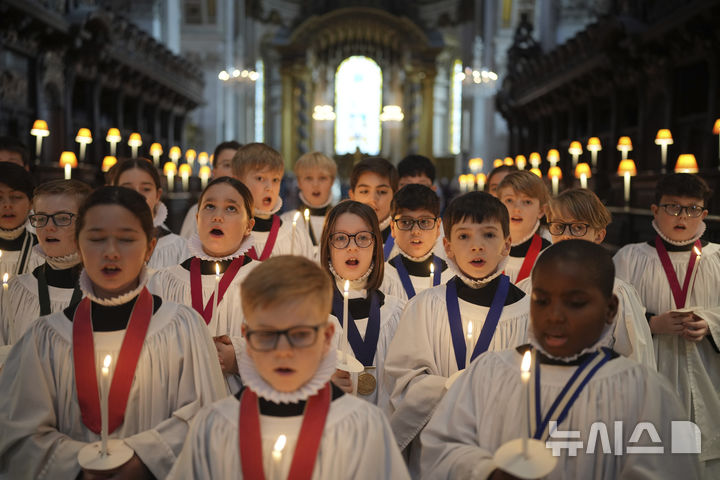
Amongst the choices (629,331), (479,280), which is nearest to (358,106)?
(629,331)

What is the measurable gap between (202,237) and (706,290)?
10.6 feet

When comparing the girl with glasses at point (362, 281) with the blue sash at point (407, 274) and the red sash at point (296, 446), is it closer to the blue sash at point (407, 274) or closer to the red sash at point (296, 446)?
the blue sash at point (407, 274)

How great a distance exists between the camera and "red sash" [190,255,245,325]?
3.73 m

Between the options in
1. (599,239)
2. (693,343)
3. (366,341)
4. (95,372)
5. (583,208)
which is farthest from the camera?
(693,343)

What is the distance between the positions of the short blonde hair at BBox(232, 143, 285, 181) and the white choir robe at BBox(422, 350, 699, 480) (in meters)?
3.16

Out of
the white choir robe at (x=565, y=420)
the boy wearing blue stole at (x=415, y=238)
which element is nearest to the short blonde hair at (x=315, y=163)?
the boy wearing blue stole at (x=415, y=238)

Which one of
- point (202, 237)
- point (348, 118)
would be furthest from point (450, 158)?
point (202, 237)

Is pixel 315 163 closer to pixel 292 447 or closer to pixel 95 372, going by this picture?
pixel 95 372

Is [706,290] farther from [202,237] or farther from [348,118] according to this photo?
[348,118]

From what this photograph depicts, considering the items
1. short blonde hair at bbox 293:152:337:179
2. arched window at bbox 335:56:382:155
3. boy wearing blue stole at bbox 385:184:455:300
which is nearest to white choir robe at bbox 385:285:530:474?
boy wearing blue stole at bbox 385:184:455:300

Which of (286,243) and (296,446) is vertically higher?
(286,243)

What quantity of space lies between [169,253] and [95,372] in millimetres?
2777

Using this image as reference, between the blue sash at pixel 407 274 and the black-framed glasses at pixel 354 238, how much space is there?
2.24 feet

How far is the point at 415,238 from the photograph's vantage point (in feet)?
14.3
